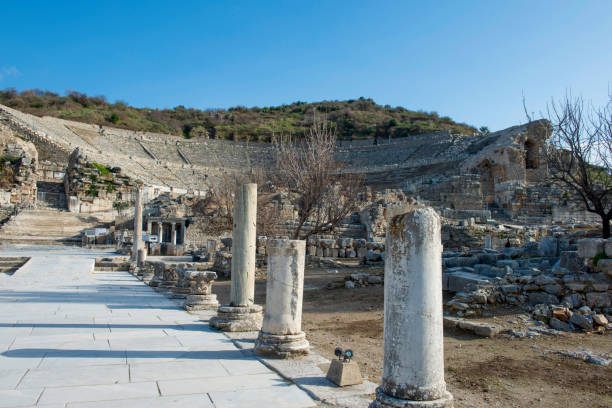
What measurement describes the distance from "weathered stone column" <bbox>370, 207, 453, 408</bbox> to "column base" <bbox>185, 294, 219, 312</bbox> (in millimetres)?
6288

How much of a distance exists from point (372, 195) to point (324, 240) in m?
11.0

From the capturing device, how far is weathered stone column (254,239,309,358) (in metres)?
5.43

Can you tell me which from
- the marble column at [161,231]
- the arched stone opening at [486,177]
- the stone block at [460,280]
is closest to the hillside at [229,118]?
the arched stone opening at [486,177]

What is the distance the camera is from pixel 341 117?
297 ft

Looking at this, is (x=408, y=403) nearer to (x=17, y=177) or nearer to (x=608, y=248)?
(x=608, y=248)

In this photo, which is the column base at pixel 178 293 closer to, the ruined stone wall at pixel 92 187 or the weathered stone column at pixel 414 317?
the weathered stone column at pixel 414 317

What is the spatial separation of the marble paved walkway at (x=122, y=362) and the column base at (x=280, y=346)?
217mm

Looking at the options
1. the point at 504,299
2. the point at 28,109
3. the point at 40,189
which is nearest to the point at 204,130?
the point at 28,109

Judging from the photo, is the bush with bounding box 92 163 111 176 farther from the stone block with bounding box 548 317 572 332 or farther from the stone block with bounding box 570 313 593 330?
the stone block with bounding box 570 313 593 330

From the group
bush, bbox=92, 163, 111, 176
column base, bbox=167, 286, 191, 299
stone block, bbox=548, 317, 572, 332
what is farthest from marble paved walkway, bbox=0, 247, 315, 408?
bush, bbox=92, 163, 111, 176

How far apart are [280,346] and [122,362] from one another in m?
1.77

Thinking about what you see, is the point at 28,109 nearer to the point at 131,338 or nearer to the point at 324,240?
the point at 324,240

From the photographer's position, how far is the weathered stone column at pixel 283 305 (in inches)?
214

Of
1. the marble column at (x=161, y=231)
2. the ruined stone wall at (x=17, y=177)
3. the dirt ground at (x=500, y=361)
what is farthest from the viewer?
the ruined stone wall at (x=17, y=177)
